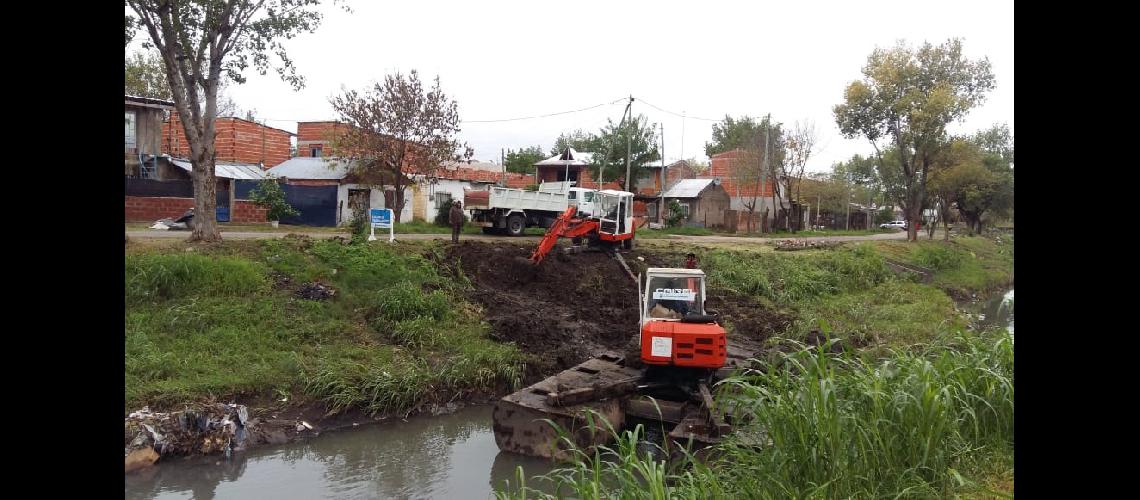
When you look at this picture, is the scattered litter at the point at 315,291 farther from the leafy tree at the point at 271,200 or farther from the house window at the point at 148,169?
the house window at the point at 148,169

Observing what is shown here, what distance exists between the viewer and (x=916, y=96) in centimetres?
3141

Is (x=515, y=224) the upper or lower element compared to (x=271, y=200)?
lower

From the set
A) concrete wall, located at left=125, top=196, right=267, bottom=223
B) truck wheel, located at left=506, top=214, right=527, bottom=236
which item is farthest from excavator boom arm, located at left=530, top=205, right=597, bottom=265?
concrete wall, located at left=125, top=196, right=267, bottom=223

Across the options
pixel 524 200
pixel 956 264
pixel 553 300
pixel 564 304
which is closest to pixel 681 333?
pixel 564 304

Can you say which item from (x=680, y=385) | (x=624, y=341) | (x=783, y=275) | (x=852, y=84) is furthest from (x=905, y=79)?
(x=680, y=385)

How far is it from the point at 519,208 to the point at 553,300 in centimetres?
903

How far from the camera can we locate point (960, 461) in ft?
16.1

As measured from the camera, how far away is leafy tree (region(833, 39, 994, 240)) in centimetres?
3130

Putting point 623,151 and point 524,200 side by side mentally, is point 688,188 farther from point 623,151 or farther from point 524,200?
point 524,200

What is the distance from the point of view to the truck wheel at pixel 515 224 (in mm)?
26516

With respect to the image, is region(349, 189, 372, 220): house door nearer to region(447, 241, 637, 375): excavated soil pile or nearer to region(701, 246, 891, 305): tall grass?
region(447, 241, 637, 375): excavated soil pile

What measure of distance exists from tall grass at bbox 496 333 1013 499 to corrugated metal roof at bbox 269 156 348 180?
27.8 metres

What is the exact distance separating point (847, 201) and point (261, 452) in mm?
54743
